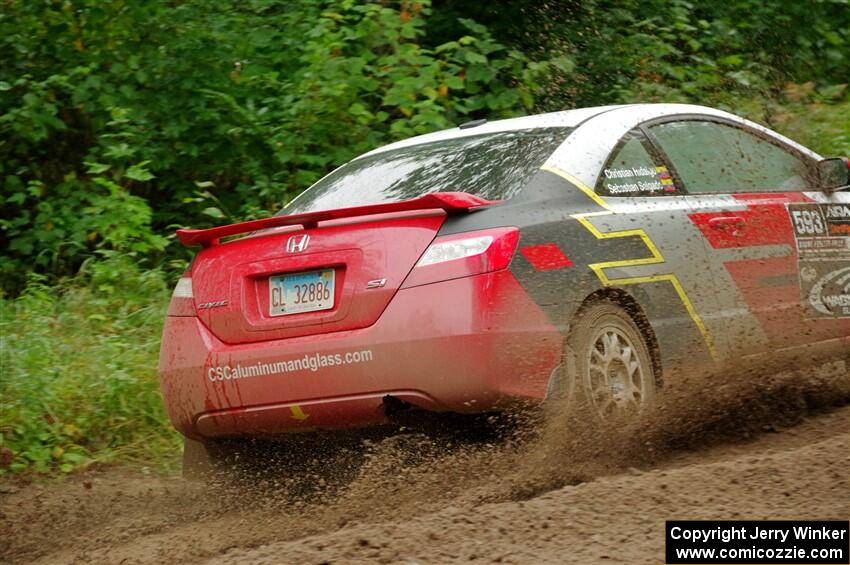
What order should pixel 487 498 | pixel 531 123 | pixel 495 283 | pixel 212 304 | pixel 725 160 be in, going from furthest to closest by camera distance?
pixel 725 160
pixel 531 123
pixel 212 304
pixel 495 283
pixel 487 498

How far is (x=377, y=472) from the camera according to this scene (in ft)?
14.8

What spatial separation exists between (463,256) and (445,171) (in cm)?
85

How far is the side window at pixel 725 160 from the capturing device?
557 centimetres

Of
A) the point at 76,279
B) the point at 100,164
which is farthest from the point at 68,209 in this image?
the point at 76,279

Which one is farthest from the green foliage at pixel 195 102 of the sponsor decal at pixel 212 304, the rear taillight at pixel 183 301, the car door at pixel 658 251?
the sponsor decal at pixel 212 304

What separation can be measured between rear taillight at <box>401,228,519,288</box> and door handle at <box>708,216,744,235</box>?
A: 132 cm

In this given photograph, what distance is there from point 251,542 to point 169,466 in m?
2.13

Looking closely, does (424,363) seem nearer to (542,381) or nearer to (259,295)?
(542,381)

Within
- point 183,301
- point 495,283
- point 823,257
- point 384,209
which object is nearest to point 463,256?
point 495,283

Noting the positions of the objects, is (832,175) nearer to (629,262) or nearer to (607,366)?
(629,262)

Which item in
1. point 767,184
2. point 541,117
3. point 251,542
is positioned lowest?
point 251,542

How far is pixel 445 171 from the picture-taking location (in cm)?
516

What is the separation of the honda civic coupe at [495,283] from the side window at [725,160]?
0.02 metres

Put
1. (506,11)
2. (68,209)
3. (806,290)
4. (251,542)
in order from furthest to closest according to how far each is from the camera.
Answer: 1. (506,11)
2. (68,209)
3. (806,290)
4. (251,542)
